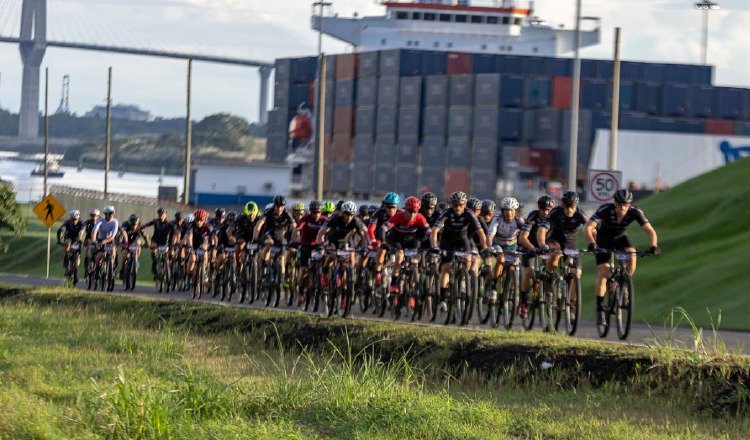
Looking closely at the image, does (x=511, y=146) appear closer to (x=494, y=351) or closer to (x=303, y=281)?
(x=303, y=281)

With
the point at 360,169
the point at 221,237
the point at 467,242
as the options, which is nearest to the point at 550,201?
the point at 467,242

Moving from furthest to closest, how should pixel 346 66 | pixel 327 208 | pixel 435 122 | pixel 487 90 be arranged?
1. pixel 346 66
2. pixel 435 122
3. pixel 487 90
4. pixel 327 208

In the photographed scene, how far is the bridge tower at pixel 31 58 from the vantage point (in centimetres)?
15050

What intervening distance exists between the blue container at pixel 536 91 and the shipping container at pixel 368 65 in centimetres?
1110

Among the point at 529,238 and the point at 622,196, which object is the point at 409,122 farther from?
the point at 622,196

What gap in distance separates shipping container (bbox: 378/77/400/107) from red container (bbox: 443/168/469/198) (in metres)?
6.54

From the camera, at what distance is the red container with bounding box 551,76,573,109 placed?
7231 centimetres

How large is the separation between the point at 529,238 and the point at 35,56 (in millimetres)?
144799

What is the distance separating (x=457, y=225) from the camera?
1792 centimetres

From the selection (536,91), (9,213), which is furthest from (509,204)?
(536,91)

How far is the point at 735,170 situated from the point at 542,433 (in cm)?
2874

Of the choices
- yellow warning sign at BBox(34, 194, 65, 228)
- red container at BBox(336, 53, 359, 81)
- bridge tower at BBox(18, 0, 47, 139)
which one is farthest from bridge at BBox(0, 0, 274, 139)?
yellow warning sign at BBox(34, 194, 65, 228)

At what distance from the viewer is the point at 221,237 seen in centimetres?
2619

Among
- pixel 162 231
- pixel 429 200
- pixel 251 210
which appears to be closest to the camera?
pixel 429 200
